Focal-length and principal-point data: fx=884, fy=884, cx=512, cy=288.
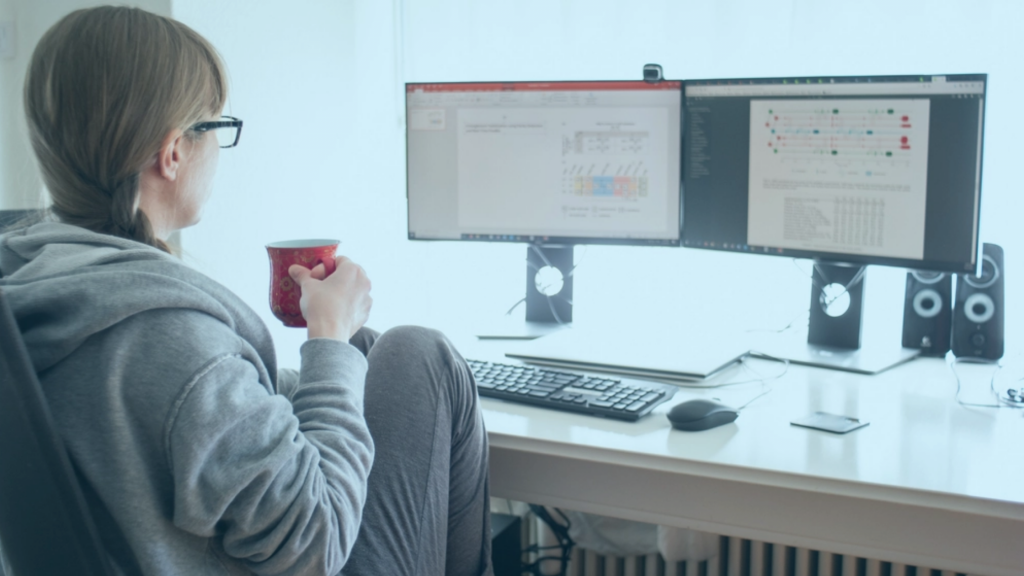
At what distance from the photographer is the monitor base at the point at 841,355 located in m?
1.48

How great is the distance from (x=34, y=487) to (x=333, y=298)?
402 mm

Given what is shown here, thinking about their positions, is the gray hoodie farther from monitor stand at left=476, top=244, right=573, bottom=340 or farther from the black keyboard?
monitor stand at left=476, top=244, right=573, bottom=340

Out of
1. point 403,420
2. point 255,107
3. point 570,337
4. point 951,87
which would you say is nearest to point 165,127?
point 403,420

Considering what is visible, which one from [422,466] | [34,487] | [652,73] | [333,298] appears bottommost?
[422,466]

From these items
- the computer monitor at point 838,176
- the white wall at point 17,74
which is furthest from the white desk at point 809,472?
the white wall at point 17,74

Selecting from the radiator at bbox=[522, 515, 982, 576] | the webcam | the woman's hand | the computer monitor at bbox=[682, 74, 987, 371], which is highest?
the webcam

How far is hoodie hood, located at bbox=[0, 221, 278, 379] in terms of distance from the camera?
76 cm

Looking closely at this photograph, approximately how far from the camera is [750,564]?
1.73 meters

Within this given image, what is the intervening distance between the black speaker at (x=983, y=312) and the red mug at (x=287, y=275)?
1.10m

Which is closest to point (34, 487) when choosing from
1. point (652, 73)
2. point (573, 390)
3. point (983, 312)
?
point (573, 390)

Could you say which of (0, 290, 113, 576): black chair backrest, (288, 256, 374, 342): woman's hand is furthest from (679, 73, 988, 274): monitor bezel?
(0, 290, 113, 576): black chair backrest

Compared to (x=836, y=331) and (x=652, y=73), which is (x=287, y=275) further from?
(x=836, y=331)

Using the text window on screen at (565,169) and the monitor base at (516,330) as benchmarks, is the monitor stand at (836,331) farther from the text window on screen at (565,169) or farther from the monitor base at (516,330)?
the monitor base at (516,330)

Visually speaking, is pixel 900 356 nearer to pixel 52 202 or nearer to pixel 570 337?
pixel 570 337
